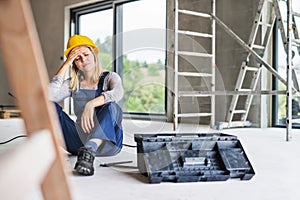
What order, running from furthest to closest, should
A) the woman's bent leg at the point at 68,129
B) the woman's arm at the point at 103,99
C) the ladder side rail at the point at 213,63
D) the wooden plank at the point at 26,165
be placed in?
1. the ladder side rail at the point at 213,63
2. the woman's bent leg at the point at 68,129
3. the woman's arm at the point at 103,99
4. the wooden plank at the point at 26,165

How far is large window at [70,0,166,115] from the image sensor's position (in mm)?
4570

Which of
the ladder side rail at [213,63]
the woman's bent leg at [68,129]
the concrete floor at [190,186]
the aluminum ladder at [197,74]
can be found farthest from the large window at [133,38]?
the concrete floor at [190,186]

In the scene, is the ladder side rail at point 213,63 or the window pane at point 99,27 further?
the window pane at point 99,27

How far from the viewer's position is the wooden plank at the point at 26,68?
51cm

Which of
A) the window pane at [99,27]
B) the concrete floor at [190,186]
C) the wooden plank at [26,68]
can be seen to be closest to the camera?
the wooden plank at [26,68]

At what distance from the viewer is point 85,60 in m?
2.09

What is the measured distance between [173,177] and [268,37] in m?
3.21

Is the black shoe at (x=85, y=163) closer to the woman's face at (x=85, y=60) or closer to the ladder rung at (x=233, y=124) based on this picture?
the woman's face at (x=85, y=60)

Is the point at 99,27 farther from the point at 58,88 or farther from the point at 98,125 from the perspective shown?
the point at 98,125

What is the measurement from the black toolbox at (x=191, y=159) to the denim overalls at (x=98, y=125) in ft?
0.83

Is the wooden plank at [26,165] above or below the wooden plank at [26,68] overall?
below

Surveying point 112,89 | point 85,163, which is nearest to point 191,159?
point 85,163

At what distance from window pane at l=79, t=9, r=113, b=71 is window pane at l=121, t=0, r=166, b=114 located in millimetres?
390

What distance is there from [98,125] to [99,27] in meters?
5.26
